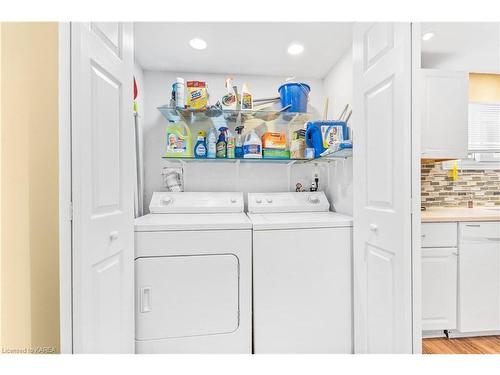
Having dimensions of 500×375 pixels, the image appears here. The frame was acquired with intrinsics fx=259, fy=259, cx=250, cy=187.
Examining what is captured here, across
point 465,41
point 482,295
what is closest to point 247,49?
point 465,41

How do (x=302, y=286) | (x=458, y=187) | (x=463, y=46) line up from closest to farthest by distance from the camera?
(x=302, y=286) → (x=463, y=46) → (x=458, y=187)

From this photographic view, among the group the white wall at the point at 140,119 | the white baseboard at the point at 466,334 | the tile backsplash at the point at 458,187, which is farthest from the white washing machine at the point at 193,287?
the tile backsplash at the point at 458,187

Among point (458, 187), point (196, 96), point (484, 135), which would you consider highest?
point (196, 96)

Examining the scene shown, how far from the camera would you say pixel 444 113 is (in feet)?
7.20

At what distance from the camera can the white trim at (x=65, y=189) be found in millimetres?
914

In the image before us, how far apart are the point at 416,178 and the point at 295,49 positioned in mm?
1465

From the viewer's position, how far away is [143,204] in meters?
2.33

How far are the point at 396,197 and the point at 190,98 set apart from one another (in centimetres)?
165

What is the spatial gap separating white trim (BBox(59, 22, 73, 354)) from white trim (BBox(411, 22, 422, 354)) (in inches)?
53.6

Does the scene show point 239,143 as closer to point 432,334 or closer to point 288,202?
point 288,202

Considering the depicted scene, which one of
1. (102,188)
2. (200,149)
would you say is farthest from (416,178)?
(200,149)

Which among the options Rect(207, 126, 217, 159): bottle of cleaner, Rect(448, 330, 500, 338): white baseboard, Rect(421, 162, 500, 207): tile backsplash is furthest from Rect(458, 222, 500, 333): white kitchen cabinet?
Rect(207, 126, 217, 159): bottle of cleaner

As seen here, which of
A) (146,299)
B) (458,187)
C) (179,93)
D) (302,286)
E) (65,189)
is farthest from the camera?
(458,187)

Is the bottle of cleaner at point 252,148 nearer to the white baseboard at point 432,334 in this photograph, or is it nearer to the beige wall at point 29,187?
the beige wall at point 29,187
